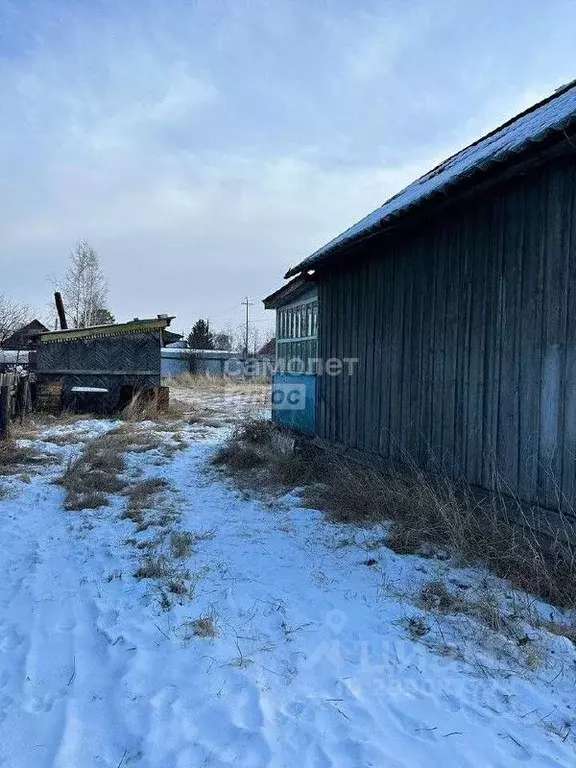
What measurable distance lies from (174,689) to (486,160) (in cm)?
371

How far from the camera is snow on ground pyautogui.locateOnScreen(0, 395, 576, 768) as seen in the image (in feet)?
6.25

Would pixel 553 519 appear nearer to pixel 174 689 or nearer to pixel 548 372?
pixel 548 372

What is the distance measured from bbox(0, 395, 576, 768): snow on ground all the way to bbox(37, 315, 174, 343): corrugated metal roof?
9.50m

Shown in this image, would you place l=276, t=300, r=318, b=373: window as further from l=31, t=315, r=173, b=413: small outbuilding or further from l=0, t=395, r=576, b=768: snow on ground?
l=31, t=315, r=173, b=413: small outbuilding

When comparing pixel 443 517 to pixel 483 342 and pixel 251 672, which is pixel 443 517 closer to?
pixel 483 342

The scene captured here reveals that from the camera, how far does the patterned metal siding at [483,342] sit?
3469mm

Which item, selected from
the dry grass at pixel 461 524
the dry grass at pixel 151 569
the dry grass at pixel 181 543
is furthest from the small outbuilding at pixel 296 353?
the dry grass at pixel 151 569

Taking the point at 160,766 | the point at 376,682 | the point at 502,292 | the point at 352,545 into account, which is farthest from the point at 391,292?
the point at 160,766

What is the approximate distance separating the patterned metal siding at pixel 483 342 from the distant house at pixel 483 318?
0.04 feet

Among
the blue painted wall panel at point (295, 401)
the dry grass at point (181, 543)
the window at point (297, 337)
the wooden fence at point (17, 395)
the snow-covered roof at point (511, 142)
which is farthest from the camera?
the wooden fence at point (17, 395)

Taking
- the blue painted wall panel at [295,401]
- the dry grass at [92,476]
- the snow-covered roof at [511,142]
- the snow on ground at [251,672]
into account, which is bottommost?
the snow on ground at [251,672]

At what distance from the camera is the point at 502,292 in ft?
13.0

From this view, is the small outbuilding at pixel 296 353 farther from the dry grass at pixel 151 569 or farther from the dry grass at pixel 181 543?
the dry grass at pixel 151 569

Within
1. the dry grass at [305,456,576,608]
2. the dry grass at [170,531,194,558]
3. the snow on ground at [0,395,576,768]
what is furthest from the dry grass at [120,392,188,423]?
the snow on ground at [0,395,576,768]
